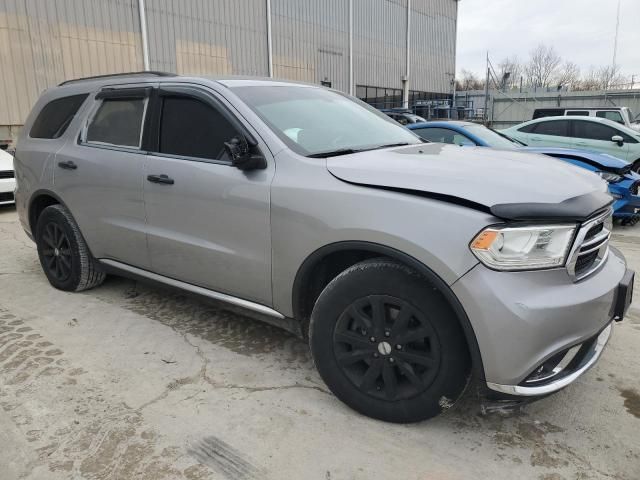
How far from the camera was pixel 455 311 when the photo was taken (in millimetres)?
2168

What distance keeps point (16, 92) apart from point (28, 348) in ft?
47.7

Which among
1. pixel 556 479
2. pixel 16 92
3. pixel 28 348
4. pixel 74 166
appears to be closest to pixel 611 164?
pixel 556 479

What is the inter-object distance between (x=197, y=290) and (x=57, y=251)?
182cm

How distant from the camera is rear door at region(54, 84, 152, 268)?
3547 millimetres

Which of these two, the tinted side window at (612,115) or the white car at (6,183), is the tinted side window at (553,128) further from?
the white car at (6,183)

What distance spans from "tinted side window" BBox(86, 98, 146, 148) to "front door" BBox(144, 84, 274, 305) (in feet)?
0.79

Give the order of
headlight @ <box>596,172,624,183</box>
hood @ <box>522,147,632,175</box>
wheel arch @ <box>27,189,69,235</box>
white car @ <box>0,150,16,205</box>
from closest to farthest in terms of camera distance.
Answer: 1. wheel arch @ <box>27,189,69,235</box>
2. headlight @ <box>596,172,624,183</box>
3. hood @ <box>522,147,632,175</box>
4. white car @ <box>0,150,16,205</box>

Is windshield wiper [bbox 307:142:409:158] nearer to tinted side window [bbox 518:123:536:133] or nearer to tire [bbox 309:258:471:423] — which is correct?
tire [bbox 309:258:471:423]

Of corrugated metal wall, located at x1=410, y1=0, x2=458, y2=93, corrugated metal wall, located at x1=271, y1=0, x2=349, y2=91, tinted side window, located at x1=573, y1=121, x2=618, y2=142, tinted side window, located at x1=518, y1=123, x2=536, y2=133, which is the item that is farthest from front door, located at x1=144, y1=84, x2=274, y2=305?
corrugated metal wall, located at x1=410, y1=0, x2=458, y2=93

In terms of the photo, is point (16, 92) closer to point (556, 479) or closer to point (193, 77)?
point (193, 77)

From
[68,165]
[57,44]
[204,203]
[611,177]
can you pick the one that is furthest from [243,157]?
[57,44]

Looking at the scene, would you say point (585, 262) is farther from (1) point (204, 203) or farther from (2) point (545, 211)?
(1) point (204, 203)

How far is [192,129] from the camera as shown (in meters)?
3.26

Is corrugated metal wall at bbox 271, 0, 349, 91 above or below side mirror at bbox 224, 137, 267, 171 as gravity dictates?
above
